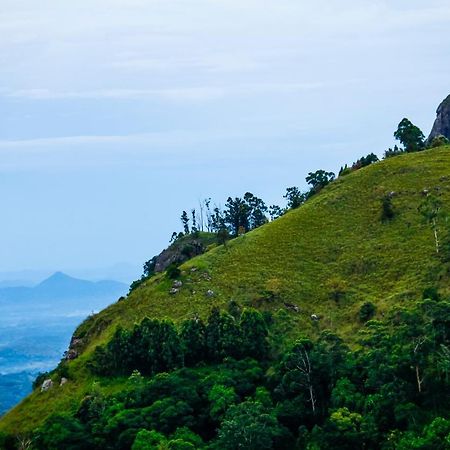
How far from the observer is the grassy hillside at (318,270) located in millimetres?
99250

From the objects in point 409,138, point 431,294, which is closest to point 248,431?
point 431,294

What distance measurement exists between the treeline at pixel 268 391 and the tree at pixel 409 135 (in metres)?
68.8

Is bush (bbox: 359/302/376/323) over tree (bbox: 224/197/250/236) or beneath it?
beneath

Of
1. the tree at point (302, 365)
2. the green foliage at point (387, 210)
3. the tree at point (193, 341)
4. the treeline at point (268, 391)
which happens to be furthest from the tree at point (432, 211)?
the tree at point (193, 341)

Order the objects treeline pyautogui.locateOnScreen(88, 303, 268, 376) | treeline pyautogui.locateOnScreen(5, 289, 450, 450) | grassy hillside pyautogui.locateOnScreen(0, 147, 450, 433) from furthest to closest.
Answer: grassy hillside pyautogui.locateOnScreen(0, 147, 450, 433)
treeline pyautogui.locateOnScreen(88, 303, 268, 376)
treeline pyautogui.locateOnScreen(5, 289, 450, 450)

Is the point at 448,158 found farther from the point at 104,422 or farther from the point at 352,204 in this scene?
the point at 104,422

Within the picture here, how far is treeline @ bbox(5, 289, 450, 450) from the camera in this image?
240ft

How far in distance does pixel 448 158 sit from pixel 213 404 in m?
74.6

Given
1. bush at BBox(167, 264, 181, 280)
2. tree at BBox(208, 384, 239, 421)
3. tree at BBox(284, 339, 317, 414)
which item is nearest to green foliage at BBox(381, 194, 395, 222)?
bush at BBox(167, 264, 181, 280)

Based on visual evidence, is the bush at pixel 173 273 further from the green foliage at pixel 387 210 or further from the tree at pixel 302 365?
the tree at pixel 302 365

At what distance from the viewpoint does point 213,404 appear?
82.5 m

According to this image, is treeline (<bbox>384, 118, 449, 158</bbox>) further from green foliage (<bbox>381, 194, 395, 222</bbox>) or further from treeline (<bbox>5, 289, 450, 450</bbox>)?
treeline (<bbox>5, 289, 450, 450</bbox>)

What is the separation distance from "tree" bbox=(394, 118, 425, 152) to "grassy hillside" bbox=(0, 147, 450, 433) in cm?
1893

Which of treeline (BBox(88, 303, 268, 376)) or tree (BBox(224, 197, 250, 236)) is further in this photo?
tree (BBox(224, 197, 250, 236))
